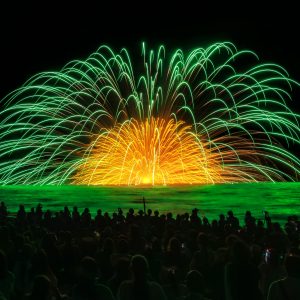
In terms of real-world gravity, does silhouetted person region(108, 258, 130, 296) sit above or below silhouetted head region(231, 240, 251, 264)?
below

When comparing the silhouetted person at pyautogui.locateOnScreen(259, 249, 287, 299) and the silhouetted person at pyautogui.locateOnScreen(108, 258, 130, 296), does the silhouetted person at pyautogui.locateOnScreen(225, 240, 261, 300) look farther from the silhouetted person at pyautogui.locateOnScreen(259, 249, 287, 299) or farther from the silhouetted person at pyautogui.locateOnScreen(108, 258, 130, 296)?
the silhouetted person at pyautogui.locateOnScreen(108, 258, 130, 296)

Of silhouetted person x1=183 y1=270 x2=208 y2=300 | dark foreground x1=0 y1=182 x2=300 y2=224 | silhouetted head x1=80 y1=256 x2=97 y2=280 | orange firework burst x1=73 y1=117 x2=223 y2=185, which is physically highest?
orange firework burst x1=73 y1=117 x2=223 y2=185

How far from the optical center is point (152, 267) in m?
9.56

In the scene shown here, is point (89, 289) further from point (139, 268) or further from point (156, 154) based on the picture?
point (156, 154)

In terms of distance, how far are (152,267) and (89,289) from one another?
3308 mm

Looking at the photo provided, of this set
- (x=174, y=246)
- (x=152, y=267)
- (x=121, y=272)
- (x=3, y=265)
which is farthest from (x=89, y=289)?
(x=174, y=246)

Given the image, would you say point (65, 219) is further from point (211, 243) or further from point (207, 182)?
point (207, 182)

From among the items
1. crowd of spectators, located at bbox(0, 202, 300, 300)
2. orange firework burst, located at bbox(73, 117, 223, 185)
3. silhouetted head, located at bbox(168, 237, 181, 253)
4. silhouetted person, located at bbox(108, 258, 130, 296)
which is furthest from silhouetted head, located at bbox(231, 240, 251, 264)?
orange firework burst, located at bbox(73, 117, 223, 185)

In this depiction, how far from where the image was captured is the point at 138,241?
10.7m

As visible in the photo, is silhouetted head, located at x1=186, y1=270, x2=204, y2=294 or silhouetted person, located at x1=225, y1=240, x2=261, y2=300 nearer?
silhouetted head, located at x1=186, y1=270, x2=204, y2=294

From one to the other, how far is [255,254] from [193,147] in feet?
→ 106

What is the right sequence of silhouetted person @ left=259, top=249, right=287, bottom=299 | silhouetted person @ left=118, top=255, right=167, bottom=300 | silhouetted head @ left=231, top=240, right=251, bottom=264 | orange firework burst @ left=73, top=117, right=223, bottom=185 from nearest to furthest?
silhouetted person @ left=118, top=255, right=167, bottom=300 < silhouetted head @ left=231, top=240, right=251, bottom=264 < silhouetted person @ left=259, top=249, right=287, bottom=299 < orange firework burst @ left=73, top=117, right=223, bottom=185

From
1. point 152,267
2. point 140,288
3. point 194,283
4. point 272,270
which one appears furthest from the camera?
point 152,267

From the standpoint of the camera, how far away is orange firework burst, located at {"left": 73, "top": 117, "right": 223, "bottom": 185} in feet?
135
